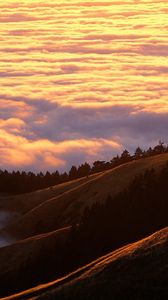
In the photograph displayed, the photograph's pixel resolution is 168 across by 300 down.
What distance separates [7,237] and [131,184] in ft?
91.4

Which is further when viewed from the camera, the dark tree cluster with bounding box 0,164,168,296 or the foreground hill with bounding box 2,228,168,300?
the dark tree cluster with bounding box 0,164,168,296

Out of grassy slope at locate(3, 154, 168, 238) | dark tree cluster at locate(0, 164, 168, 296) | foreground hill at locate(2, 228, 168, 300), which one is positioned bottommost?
foreground hill at locate(2, 228, 168, 300)

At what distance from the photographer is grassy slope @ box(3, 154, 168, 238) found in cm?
17400

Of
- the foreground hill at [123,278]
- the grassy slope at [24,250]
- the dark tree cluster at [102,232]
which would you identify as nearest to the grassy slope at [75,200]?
the dark tree cluster at [102,232]

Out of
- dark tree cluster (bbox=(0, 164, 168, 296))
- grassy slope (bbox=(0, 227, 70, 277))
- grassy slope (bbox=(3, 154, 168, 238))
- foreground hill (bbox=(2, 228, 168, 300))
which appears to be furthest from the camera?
grassy slope (bbox=(3, 154, 168, 238))

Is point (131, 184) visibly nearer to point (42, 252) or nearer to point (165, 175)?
point (165, 175)

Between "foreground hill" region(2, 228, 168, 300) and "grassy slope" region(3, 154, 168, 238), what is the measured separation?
66.5 m

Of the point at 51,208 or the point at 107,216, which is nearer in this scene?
the point at 107,216

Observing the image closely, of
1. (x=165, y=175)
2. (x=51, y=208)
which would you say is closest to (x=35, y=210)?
(x=51, y=208)

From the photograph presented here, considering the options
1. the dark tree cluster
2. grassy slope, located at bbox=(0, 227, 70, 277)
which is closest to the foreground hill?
the dark tree cluster

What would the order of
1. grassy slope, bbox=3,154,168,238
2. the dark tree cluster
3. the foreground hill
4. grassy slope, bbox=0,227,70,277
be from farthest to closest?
grassy slope, bbox=3,154,168,238, grassy slope, bbox=0,227,70,277, the dark tree cluster, the foreground hill

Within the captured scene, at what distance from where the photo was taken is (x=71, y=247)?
135m

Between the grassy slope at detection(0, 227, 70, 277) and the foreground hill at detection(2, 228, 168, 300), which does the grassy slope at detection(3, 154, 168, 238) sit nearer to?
the grassy slope at detection(0, 227, 70, 277)

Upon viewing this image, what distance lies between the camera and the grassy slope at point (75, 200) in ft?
571
